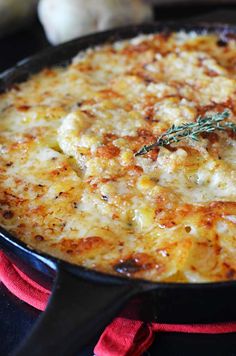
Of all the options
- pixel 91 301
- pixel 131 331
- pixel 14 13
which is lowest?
pixel 131 331

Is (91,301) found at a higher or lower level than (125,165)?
higher

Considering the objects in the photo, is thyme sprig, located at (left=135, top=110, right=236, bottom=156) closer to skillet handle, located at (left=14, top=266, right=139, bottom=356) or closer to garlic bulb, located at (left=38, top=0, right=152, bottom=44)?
skillet handle, located at (left=14, top=266, right=139, bottom=356)

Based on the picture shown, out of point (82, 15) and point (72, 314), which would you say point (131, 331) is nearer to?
point (72, 314)

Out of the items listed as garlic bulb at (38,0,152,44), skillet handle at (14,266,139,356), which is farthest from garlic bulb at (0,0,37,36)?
skillet handle at (14,266,139,356)

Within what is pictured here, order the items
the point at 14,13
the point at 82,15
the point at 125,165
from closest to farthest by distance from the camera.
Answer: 1. the point at 125,165
2. the point at 82,15
3. the point at 14,13

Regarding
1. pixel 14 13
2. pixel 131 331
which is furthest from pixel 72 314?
pixel 14 13
